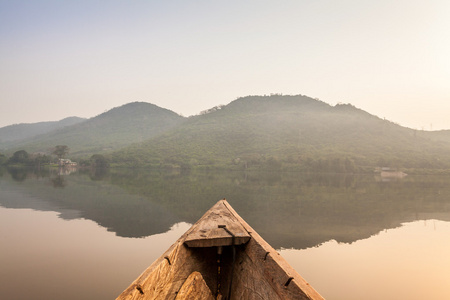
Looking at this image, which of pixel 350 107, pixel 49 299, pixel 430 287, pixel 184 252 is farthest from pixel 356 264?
pixel 350 107

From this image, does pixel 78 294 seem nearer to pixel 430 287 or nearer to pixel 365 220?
pixel 430 287

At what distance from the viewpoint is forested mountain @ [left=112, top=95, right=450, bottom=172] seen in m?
73.8

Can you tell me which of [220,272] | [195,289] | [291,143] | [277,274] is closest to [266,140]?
[291,143]

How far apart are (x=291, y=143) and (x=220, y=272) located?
331ft

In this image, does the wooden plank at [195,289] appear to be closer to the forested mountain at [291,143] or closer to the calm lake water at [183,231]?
the calm lake water at [183,231]

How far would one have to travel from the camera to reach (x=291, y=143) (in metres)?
102

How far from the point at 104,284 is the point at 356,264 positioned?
20.1 feet

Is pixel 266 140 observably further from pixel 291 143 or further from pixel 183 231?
pixel 183 231

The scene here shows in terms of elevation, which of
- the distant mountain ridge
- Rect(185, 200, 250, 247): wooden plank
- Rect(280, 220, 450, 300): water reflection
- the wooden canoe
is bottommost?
Rect(280, 220, 450, 300): water reflection

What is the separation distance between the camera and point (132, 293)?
274 centimetres

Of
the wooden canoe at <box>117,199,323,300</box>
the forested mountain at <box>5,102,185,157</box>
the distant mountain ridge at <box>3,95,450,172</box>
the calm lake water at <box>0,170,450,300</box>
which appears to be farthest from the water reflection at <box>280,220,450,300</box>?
the forested mountain at <box>5,102,185,157</box>

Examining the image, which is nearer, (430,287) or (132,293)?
(132,293)

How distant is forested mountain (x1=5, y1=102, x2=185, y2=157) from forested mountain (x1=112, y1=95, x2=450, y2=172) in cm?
3301

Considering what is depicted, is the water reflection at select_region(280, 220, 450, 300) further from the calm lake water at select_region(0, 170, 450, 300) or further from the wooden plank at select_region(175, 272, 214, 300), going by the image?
the wooden plank at select_region(175, 272, 214, 300)
